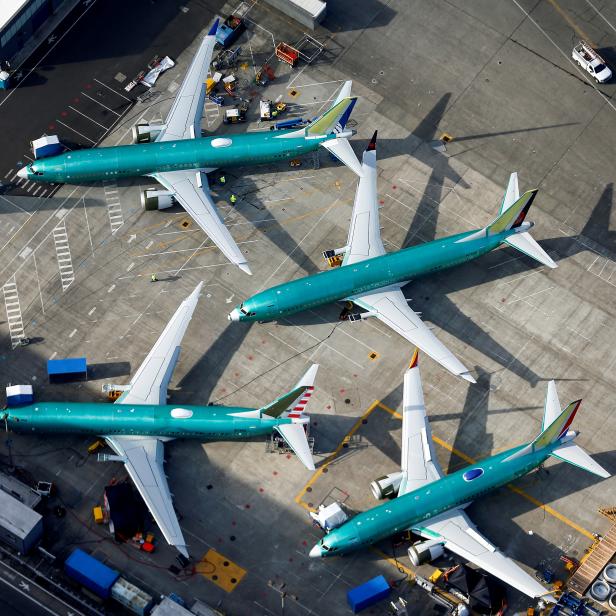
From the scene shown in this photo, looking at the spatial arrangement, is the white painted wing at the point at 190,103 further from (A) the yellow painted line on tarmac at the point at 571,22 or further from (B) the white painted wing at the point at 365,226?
(A) the yellow painted line on tarmac at the point at 571,22

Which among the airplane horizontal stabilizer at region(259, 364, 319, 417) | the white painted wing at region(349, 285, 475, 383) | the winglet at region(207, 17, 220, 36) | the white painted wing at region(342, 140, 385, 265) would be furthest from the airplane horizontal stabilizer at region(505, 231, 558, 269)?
the winglet at region(207, 17, 220, 36)

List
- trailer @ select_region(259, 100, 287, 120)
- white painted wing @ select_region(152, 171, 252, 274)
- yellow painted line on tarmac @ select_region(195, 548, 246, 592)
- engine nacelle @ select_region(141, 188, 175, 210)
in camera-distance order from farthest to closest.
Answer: trailer @ select_region(259, 100, 287, 120) < engine nacelle @ select_region(141, 188, 175, 210) < white painted wing @ select_region(152, 171, 252, 274) < yellow painted line on tarmac @ select_region(195, 548, 246, 592)

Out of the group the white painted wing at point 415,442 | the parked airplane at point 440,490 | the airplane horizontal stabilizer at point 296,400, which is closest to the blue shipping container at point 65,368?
the airplane horizontal stabilizer at point 296,400

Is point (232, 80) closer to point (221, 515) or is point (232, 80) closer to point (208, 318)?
point (208, 318)

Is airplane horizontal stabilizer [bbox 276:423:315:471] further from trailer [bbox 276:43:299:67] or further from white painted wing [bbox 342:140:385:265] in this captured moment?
trailer [bbox 276:43:299:67]

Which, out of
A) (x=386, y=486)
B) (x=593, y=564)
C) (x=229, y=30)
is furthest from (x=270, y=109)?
(x=593, y=564)

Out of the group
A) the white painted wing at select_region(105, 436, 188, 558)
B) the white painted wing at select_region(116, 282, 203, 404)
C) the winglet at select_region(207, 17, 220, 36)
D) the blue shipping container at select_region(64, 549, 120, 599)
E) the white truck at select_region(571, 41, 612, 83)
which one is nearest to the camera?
the blue shipping container at select_region(64, 549, 120, 599)
